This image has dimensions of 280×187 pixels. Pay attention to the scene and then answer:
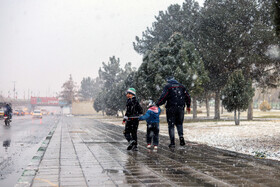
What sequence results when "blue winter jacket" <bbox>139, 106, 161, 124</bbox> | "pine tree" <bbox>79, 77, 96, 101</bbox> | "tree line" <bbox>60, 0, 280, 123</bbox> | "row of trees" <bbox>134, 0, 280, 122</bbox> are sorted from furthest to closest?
"pine tree" <bbox>79, 77, 96, 101</bbox> → "row of trees" <bbox>134, 0, 280, 122</bbox> → "tree line" <bbox>60, 0, 280, 123</bbox> → "blue winter jacket" <bbox>139, 106, 161, 124</bbox>

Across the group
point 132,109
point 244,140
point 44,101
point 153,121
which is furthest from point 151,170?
point 44,101

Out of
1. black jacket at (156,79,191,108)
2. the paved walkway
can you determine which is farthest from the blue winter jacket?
the paved walkway

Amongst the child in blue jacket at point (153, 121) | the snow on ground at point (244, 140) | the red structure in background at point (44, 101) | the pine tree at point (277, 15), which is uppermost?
the red structure in background at point (44, 101)

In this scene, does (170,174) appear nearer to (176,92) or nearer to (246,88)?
(176,92)

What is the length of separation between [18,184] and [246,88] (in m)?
20.1

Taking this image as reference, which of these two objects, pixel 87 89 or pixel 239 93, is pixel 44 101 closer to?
pixel 87 89

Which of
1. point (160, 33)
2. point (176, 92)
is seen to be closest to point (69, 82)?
point (160, 33)

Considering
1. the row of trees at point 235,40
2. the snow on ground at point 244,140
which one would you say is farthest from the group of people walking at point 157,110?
the row of trees at point 235,40

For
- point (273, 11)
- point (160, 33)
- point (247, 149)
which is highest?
point (160, 33)

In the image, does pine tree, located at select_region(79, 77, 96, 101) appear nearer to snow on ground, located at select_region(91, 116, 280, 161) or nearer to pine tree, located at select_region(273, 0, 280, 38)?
snow on ground, located at select_region(91, 116, 280, 161)

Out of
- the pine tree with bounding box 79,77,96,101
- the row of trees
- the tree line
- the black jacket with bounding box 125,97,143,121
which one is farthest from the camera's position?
the pine tree with bounding box 79,77,96,101

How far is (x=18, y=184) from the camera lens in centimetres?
473

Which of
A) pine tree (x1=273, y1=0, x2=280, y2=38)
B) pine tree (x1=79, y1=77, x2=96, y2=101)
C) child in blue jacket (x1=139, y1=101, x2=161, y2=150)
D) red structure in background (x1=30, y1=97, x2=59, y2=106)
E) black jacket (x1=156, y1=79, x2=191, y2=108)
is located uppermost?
pine tree (x1=79, y1=77, x2=96, y2=101)

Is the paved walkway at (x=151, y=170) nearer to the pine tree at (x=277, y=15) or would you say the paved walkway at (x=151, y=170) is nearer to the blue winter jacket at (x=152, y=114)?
the blue winter jacket at (x=152, y=114)
